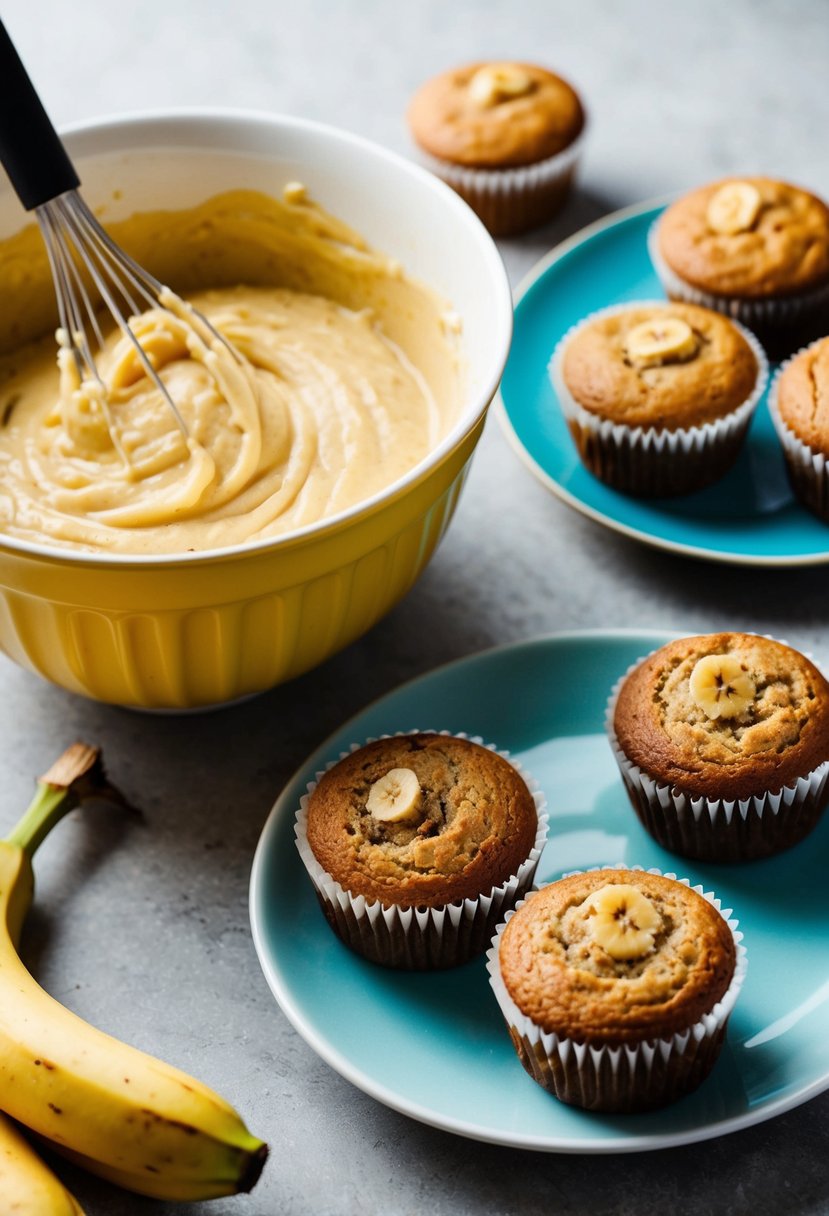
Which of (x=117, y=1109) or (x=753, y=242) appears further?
(x=753, y=242)

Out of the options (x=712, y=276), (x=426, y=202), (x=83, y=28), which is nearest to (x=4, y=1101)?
(x=426, y=202)

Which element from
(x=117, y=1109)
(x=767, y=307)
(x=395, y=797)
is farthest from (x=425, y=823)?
(x=767, y=307)

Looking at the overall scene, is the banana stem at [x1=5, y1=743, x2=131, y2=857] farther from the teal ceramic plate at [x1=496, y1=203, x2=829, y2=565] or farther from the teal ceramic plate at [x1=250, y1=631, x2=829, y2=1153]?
the teal ceramic plate at [x1=496, y1=203, x2=829, y2=565]

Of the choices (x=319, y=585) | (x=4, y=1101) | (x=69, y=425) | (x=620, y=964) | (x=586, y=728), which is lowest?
(x=586, y=728)

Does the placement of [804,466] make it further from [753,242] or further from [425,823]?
[425,823]

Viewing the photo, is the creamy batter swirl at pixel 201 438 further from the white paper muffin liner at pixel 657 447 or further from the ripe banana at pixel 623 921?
the ripe banana at pixel 623 921

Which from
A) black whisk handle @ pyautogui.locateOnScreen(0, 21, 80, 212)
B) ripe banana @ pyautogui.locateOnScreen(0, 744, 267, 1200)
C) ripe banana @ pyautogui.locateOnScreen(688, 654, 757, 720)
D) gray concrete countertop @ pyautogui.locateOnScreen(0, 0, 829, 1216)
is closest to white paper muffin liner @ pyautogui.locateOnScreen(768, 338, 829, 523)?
gray concrete countertop @ pyautogui.locateOnScreen(0, 0, 829, 1216)

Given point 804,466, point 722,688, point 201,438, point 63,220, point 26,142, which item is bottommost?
point 804,466

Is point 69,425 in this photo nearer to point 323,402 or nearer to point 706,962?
point 323,402
